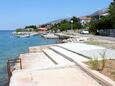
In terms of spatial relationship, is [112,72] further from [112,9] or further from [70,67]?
[112,9]

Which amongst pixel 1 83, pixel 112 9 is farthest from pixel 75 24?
pixel 1 83

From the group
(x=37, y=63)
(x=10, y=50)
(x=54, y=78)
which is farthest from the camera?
(x=10, y=50)

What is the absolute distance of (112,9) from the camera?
70.5 m

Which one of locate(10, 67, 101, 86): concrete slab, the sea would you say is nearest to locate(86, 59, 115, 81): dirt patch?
locate(10, 67, 101, 86): concrete slab

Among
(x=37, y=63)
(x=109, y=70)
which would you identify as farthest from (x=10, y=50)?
(x=109, y=70)

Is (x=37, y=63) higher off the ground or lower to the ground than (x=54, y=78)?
lower

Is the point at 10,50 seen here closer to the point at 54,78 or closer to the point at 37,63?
the point at 37,63

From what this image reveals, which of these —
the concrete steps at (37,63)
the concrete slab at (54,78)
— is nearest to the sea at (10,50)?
the concrete steps at (37,63)

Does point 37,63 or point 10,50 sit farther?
point 10,50

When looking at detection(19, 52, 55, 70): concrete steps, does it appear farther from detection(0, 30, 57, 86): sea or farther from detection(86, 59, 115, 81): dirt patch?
detection(86, 59, 115, 81): dirt patch

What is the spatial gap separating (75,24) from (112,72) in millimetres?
144390

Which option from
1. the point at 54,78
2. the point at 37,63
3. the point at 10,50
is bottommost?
the point at 10,50

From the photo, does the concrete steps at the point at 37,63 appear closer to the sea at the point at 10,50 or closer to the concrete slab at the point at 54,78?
the sea at the point at 10,50

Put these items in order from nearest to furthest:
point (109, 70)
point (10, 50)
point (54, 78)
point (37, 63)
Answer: point (54, 78), point (109, 70), point (37, 63), point (10, 50)
